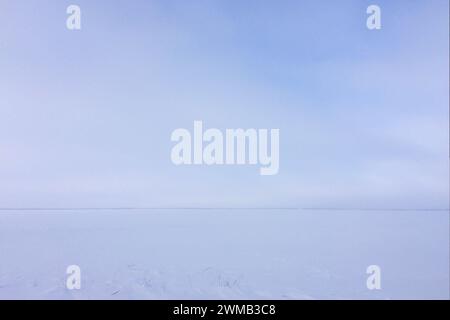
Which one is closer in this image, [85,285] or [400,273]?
[85,285]

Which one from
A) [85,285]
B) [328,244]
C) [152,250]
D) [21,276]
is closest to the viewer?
[85,285]

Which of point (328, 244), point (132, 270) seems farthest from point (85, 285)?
point (328, 244)

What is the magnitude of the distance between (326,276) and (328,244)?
116cm

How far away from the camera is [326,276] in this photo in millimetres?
2311

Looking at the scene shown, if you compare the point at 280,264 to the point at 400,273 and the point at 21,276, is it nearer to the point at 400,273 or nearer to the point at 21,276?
the point at 400,273
